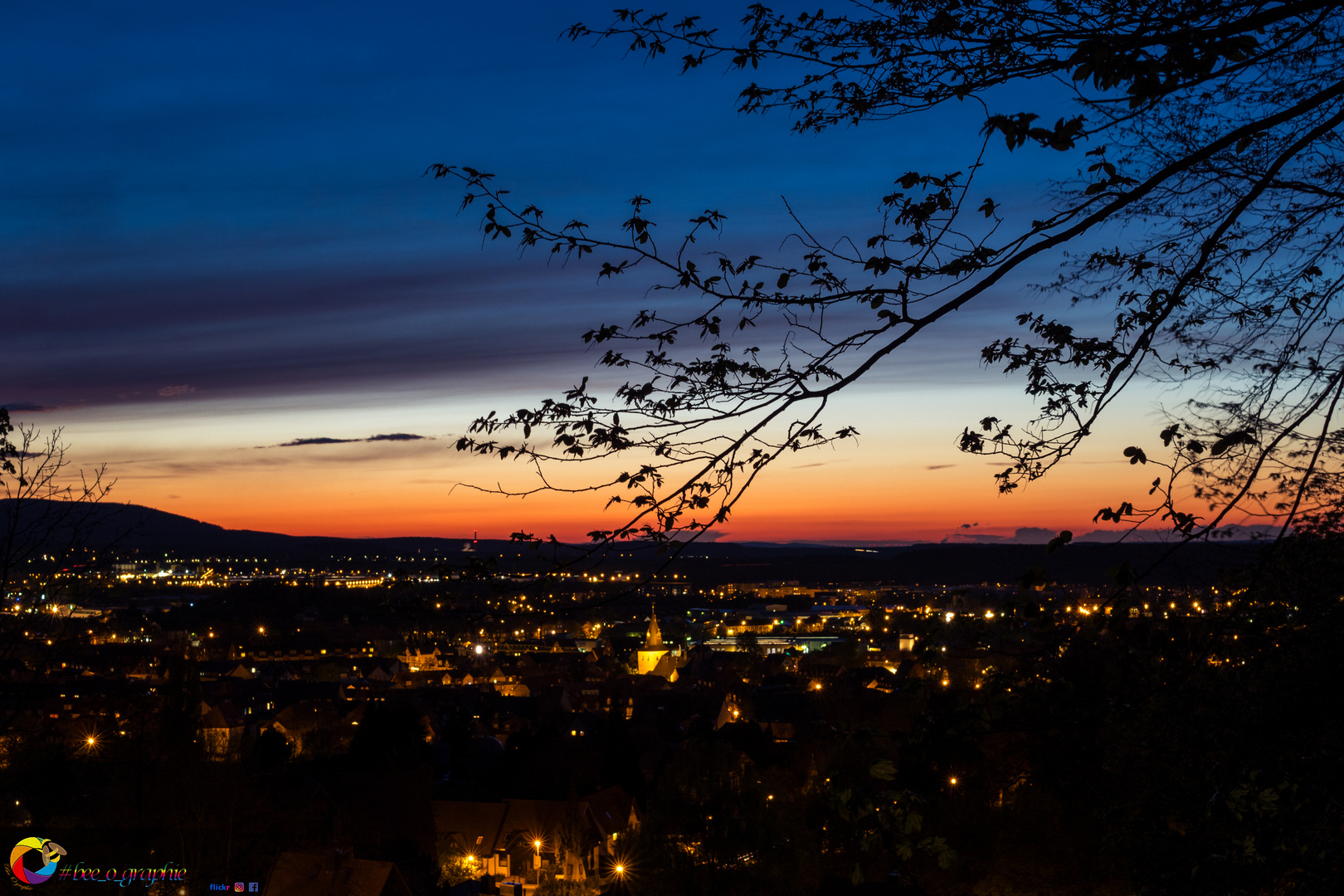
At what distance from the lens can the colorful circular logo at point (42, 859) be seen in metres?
10.3

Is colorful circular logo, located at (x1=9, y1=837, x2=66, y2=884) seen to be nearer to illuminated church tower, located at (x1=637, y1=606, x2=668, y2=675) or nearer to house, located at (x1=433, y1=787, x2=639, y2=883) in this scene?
house, located at (x1=433, y1=787, x2=639, y2=883)

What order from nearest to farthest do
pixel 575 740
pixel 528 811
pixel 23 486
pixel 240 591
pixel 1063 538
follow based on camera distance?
pixel 1063 538, pixel 23 486, pixel 528 811, pixel 575 740, pixel 240 591

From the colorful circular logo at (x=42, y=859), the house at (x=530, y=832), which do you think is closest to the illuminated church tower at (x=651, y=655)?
the house at (x=530, y=832)

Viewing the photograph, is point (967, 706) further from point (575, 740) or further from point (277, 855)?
point (575, 740)

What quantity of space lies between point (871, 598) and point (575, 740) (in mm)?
103120

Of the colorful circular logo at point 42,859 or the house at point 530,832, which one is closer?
the colorful circular logo at point 42,859

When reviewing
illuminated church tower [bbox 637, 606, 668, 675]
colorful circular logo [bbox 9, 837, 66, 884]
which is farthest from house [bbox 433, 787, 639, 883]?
illuminated church tower [bbox 637, 606, 668, 675]

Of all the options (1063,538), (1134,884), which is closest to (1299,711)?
(1134,884)

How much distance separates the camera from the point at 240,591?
114 metres

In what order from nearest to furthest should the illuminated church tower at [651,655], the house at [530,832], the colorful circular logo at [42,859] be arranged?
1. the colorful circular logo at [42,859]
2. the house at [530,832]
3. the illuminated church tower at [651,655]

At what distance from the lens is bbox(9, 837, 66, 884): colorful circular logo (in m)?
10.3

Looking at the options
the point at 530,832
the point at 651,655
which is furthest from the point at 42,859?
the point at 651,655

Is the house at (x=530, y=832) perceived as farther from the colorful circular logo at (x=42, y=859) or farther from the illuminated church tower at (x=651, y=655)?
the illuminated church tower at (x=651, y=655)

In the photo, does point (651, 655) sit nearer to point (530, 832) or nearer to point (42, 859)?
point (530, 832)
